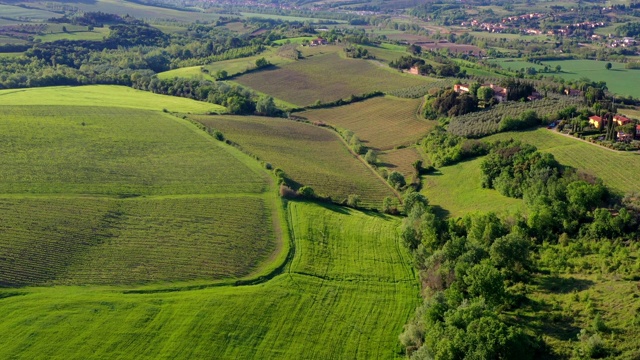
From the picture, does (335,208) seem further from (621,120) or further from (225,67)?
(225,67)

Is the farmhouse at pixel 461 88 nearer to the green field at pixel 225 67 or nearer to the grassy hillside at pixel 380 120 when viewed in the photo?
the grassy hillside at pixel 380 120

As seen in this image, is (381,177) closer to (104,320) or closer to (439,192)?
(439,192)

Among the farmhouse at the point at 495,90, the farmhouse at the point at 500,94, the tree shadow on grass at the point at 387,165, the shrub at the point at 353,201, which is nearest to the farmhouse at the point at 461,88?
the farmhouse at the point at 495,90

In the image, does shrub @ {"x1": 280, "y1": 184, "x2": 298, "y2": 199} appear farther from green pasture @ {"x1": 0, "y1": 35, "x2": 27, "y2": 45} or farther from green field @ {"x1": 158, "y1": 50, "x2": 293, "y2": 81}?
green pasture @ {"x1": 0, "y1": 35, "x2": 27, "y2": 45}

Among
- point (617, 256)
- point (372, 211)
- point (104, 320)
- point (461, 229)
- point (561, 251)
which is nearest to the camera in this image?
point (104, 320)

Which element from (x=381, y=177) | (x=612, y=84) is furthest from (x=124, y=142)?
(x=612, y=84)
